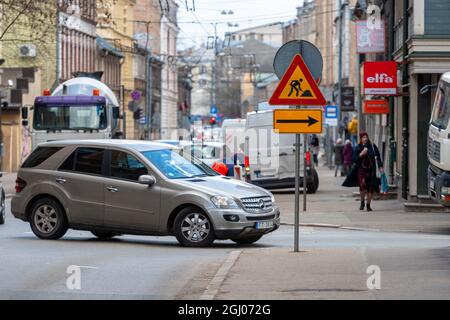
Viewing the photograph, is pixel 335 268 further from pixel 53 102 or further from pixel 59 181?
pixel 53 102

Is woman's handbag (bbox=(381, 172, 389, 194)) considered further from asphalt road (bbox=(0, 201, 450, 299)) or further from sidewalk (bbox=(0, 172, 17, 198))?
sidewalk (bbox=(0, 172, 17, 198))

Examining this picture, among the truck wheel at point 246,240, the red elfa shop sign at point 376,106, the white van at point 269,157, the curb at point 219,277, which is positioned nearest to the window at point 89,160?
the truck wheel at point 246,240

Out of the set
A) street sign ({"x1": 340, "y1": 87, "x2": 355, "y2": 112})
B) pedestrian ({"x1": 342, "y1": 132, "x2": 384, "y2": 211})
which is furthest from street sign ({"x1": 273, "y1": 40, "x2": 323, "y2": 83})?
street sign ({"x1": 340, "y1": 87, "x2": 355, "y2": 112})

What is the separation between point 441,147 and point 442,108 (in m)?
0.85

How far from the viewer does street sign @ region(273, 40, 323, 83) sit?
698 inches

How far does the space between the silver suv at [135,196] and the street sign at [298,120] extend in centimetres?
243

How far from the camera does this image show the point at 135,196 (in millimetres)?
19094

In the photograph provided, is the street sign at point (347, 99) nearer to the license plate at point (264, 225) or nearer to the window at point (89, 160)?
the window at point (89, 160)

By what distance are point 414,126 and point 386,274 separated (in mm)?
14516

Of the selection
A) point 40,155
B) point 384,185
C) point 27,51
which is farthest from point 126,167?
point 27,51

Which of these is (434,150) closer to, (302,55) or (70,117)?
(302,55)

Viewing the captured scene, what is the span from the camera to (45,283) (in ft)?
45.6

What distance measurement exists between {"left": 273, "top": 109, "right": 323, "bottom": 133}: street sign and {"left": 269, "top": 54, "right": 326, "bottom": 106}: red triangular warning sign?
0.38 ft
